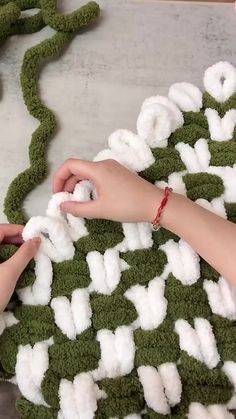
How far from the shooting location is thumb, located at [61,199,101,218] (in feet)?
2.60

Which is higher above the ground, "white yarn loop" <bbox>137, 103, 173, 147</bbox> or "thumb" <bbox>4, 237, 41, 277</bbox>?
"white yarn loop" <bbox>137, 103, 173, 147</bbox>

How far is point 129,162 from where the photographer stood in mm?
850

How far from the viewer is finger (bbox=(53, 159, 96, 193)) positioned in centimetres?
80

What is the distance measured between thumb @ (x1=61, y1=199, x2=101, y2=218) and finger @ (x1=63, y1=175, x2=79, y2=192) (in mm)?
34

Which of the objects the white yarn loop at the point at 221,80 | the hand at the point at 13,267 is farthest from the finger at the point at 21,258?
the white yarn loop at the point at 221,80

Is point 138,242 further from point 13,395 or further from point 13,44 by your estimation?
point 13,44

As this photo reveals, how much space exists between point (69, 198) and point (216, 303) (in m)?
0.22

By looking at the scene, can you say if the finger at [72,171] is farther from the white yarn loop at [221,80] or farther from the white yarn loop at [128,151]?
the white yarn loop at [221,80]

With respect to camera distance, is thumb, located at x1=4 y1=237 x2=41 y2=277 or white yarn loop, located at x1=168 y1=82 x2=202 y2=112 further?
white yarn loop, located at x1=168 y1=82 x2=202 y2=112

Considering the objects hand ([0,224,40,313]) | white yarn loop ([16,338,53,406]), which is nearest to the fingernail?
hand ([0,224,40,313])

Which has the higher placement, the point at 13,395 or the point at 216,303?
the point at 216,303

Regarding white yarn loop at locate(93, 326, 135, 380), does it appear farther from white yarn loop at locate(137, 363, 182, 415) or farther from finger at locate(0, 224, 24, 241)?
finger at locate(0, 224, 24, 241)

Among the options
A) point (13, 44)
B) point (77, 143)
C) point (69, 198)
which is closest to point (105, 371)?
point (69, 198)

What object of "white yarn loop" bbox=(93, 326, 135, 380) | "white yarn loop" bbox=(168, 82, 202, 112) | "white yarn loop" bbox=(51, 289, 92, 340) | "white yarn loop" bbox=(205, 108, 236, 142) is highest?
"white yarn loop" bbox=(168, 82, 202, 112)
